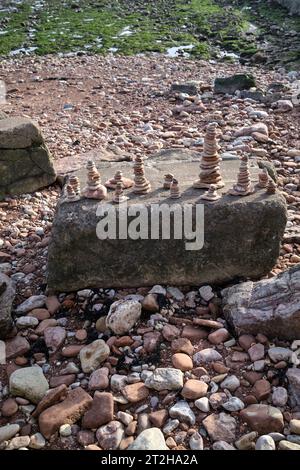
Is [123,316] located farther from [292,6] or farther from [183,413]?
[292,6]

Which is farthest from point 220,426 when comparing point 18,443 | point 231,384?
point 18,443

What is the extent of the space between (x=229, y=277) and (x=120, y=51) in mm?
16792

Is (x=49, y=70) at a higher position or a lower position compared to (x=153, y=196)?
lower

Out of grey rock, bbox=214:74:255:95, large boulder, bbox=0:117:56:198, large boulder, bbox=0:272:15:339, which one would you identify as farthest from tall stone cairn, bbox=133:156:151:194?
grey rock, bbox=214:74:255:95

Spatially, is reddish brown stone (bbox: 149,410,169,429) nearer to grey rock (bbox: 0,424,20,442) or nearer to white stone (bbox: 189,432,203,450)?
Result: white stone (bbox: 189,432,203,450)

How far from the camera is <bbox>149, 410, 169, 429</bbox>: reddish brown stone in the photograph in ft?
12.9

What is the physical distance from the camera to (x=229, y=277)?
5.32 meters

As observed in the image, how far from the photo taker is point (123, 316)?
483cm

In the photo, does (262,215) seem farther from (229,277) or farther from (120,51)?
(120,51)


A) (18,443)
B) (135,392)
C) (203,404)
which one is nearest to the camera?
(18,443)
